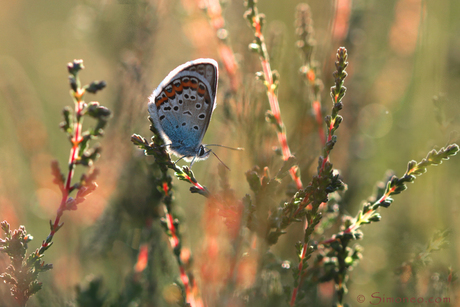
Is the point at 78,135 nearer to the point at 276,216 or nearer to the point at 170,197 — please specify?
the point at 170,197

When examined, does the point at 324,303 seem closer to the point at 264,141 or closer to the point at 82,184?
the point at 264,141

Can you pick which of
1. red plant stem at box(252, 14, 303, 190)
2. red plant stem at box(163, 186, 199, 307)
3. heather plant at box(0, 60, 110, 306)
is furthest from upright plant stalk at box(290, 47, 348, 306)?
heather plant at box(0, 60, 110, 306)

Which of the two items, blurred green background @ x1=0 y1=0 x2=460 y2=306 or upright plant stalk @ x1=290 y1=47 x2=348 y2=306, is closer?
upright plant stalk @ x1=290 y1=47 x2=348 y2=306

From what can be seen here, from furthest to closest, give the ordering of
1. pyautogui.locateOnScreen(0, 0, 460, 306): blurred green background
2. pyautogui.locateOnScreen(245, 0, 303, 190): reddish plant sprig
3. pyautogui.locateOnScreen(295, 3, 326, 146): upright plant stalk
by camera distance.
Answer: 1. pyautogui.locateOnScreen(0, 0, 460, 306): blurred green background
2. pyautogui.locateOnScreen(295, 3, 326, 146): upright plant stalk
3. pyautogui.locateOnScreen(245, 0, 303, 190): reddish plant sprig

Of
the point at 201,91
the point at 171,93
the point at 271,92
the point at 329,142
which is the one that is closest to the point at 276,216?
the point at 329,142

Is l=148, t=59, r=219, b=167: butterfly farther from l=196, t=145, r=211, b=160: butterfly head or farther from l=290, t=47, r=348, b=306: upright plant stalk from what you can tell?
l=290, t=47, r=348, b=306: upright plant stalk

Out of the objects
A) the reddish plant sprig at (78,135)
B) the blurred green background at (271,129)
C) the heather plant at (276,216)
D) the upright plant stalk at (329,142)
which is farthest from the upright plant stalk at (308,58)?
the reddish plant sprig at (78,135)

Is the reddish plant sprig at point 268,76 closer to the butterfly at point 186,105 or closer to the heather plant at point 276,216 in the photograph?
the heather plant at point 276,216
